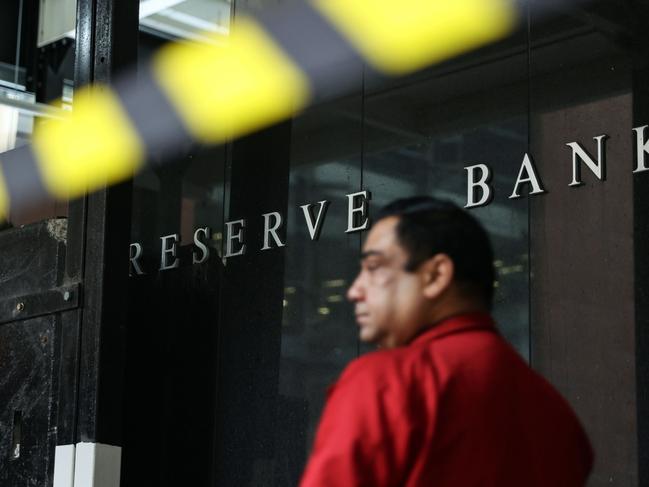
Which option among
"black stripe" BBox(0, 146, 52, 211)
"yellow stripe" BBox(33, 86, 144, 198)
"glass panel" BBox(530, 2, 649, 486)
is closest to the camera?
"glass panel" BBox(530, 2, 649, 486)

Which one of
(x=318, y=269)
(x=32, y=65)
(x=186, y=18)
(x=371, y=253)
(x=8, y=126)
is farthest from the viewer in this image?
(x=32, y=65)

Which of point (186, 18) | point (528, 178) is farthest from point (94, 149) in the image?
point (528, 178)

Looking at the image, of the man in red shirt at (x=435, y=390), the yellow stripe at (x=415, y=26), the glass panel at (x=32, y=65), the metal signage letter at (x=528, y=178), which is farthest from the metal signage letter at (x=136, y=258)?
the man in red shirt at (x=435, y=390)

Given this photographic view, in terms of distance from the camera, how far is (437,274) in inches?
102

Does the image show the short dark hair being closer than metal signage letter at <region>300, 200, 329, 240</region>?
Yes

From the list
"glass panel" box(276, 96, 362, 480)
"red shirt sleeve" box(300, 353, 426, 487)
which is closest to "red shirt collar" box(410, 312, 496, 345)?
"red shirt sleeve" box(300, 353, 426, 487)

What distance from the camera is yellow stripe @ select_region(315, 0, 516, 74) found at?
616 cm

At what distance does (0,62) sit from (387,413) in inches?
273

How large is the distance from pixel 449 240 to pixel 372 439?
44cm

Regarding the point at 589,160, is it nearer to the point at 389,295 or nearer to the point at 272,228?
the point at 272,228

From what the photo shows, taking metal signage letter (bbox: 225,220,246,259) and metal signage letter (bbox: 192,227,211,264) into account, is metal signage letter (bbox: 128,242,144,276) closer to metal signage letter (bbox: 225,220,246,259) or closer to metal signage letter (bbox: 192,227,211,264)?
metal signage letter (bbox: 192,227,211,264)

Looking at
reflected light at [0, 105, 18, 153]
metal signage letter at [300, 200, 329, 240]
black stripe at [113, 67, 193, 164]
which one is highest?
reflected light at [0, 105, 18, 153]

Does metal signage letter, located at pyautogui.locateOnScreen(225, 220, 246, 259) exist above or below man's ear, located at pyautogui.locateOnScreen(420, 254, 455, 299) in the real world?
above

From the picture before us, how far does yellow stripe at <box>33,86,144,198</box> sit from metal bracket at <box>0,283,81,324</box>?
514 millimetres
